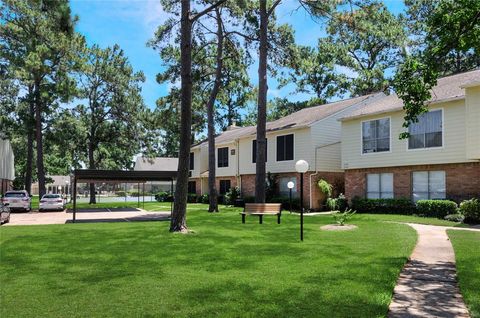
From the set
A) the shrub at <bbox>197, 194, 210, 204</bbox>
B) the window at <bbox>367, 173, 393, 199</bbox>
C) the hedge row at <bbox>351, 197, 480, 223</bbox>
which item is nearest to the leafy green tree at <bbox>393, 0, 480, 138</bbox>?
the hedge row at <bbox>351, 197, 480, 223</bbox>

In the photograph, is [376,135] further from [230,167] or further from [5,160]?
[5,160]

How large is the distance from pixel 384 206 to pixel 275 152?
405 inches

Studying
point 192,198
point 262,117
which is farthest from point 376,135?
point 192,198

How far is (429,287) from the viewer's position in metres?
7.97

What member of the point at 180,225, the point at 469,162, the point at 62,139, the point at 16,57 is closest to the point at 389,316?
the point at 180,225

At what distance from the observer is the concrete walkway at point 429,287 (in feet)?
21.5

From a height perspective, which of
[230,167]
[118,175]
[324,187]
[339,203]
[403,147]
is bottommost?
[339,203]

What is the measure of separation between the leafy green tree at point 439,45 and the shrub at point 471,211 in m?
9.33

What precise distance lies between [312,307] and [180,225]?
1013cm

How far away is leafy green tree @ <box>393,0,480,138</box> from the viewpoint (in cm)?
1012

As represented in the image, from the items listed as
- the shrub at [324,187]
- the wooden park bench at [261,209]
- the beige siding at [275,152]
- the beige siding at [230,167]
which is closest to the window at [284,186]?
the beige siding at [275,152]

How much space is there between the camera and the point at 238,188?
36.8 metres

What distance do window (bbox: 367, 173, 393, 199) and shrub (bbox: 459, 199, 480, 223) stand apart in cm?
628

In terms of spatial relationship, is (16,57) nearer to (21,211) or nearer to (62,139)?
(62,139)
